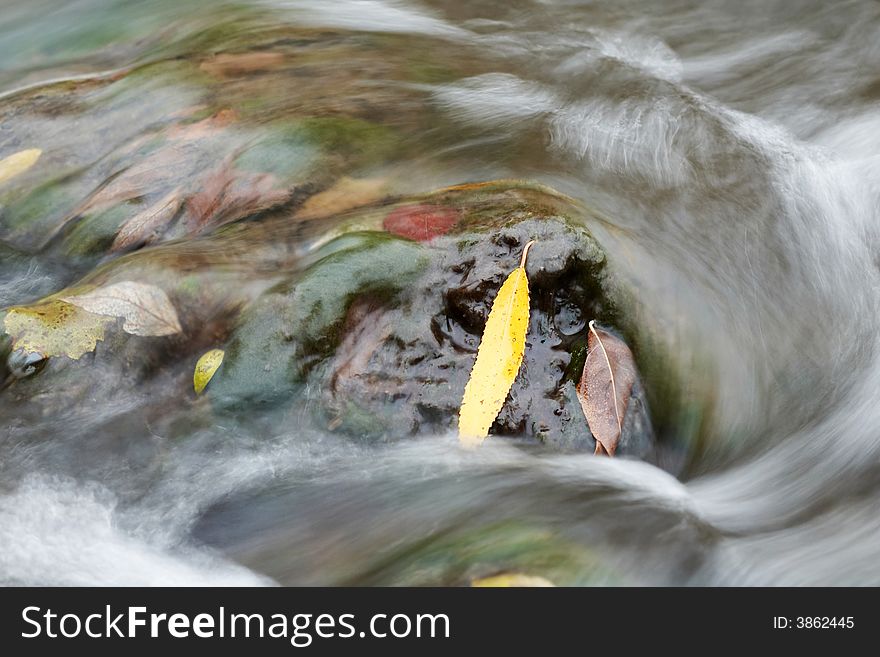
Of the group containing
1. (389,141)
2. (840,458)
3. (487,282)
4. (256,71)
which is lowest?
(840,458)

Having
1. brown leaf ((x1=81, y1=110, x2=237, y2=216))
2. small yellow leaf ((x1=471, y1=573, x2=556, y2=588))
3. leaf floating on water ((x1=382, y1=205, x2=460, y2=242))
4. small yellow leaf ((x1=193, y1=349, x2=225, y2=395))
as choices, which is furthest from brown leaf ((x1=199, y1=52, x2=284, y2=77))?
small yellow leaf ((x1=471, y1=573, x2=556, y2=588))

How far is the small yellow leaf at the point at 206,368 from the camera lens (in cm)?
302

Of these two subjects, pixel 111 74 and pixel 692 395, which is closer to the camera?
pixel 692 395

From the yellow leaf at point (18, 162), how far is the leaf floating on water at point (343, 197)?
164 cm

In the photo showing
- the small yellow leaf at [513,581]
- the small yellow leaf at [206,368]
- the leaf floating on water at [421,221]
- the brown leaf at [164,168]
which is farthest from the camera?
the brown leaf at [164,168]

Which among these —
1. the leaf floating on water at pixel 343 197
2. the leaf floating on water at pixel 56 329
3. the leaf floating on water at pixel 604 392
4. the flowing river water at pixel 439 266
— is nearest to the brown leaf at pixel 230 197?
the flowing river water at pixel 439 266

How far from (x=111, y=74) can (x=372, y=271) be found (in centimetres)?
276

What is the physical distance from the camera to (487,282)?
9.94 ft

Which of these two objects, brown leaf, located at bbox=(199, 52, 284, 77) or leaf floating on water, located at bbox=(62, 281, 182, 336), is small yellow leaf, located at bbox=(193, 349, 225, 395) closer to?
leaf floating on water, located at bbox=(62, 281, 182, 336)

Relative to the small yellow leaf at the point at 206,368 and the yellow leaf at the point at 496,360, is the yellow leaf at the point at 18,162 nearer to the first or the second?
the small yellow leaf at the point at 206,368
